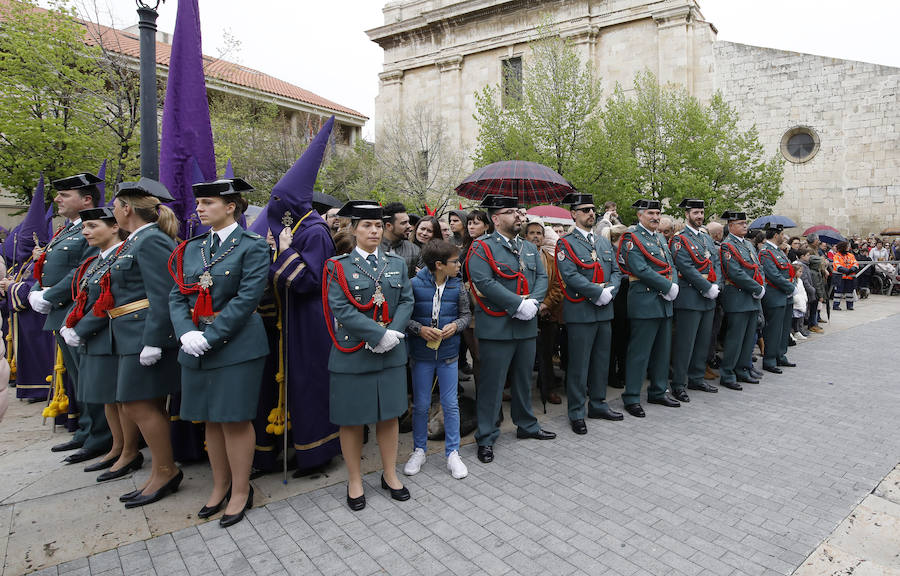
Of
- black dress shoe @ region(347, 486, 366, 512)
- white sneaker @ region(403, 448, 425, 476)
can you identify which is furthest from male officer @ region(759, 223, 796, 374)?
black dress shoe @ region(347, 486, 366, 512)

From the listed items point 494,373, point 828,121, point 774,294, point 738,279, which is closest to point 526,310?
point 494,373

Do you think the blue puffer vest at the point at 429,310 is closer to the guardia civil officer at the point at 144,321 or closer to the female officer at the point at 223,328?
the female officer at the point at 223,328

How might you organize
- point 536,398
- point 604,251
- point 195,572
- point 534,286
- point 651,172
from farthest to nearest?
point 651,172
point 536,398
point 604,251
point 534,286
point 195,572

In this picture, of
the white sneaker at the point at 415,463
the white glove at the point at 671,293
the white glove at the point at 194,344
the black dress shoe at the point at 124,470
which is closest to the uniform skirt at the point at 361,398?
the white sneaker at the point at 415,463

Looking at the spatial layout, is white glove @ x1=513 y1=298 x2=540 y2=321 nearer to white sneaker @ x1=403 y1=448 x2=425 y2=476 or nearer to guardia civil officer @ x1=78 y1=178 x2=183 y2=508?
white sneaker @ x1=403 y1=448 x2=425 y2=476

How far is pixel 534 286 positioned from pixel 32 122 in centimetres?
1486

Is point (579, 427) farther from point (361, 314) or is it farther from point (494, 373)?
point (361, 314)

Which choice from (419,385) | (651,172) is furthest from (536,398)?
(651,172)

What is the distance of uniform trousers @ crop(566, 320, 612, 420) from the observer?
525cm

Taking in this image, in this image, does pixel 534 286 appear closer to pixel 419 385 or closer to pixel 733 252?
pixel 419 385

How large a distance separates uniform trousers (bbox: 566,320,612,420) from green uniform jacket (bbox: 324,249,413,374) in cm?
227

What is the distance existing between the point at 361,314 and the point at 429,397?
1.22m

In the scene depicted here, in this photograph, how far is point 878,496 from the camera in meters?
3.80

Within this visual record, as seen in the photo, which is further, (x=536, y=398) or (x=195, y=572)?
(x=536, y=398)
